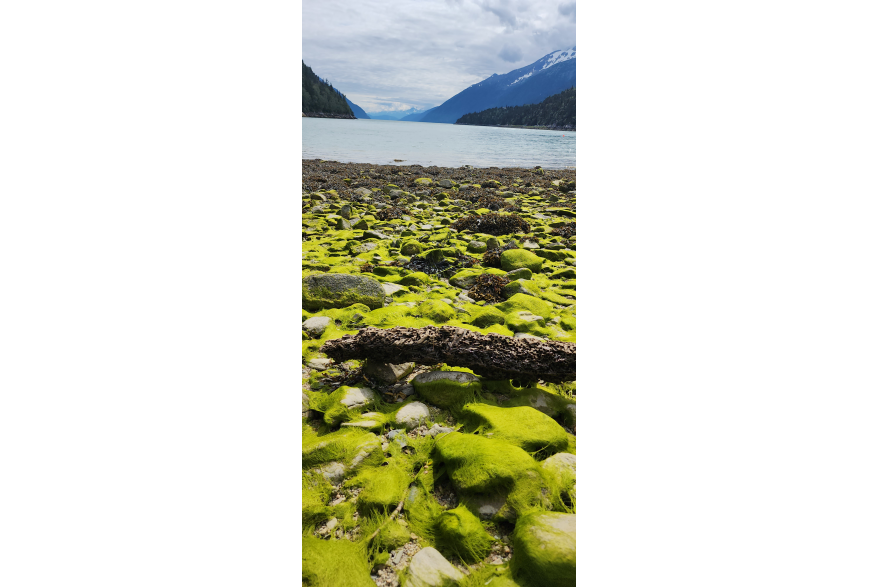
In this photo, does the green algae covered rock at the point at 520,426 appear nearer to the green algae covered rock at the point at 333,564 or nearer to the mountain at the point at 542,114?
the green algae covered rock at the point at 333,564

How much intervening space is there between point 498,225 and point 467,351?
17.7ft

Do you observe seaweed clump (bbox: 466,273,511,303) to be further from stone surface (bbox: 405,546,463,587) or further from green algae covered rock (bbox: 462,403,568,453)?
stone surface (bbox: 405,546,463,587)

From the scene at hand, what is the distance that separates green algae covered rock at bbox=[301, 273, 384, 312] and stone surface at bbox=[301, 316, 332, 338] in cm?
37

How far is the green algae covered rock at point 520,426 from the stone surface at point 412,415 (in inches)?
9.7

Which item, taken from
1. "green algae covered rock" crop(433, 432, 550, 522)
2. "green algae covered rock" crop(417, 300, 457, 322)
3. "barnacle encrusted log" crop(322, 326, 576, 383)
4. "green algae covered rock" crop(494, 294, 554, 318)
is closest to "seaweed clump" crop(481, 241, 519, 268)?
"green algae covered rock" crop(494, 294, 554, 318)

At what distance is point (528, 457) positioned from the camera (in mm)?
1807

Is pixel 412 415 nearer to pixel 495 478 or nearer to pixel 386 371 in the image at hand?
pixel 386 371
